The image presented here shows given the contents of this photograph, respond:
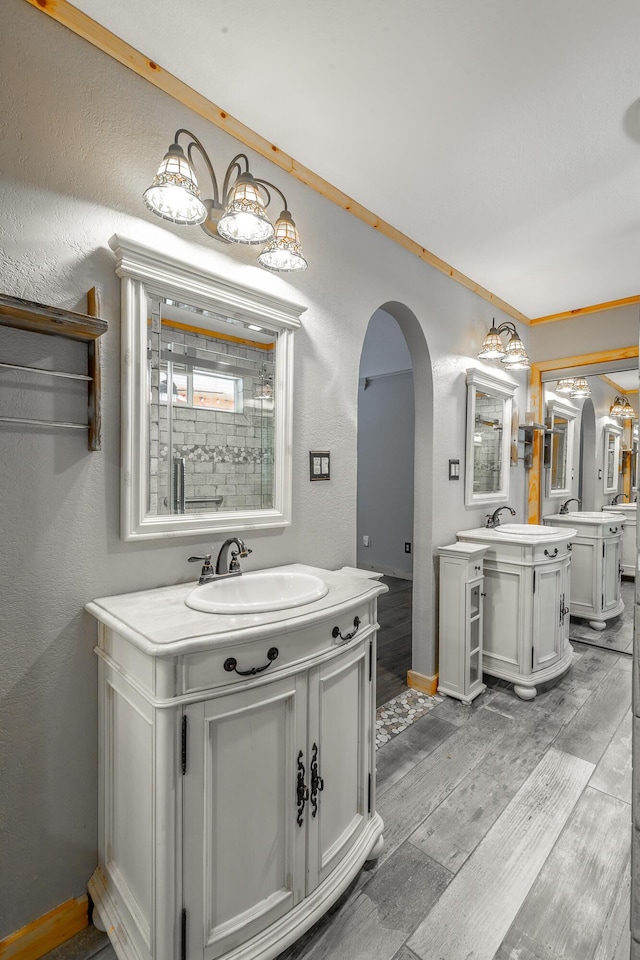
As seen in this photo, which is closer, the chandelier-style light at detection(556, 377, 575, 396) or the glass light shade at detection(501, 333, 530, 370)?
the glass light shade at detection(501, 333, 530, 370)

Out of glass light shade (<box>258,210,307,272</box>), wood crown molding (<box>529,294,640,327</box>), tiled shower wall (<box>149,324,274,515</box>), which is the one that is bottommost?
tiled shower wall (<box>149,324,274,515</box>)

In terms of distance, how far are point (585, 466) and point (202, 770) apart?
149 inches

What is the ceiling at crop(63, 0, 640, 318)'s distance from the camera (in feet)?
4.35

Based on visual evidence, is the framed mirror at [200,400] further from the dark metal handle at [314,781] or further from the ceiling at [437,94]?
the dark metal handle at [314,781]

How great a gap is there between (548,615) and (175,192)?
288 centimetres

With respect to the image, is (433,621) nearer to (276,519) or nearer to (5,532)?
(276,519)

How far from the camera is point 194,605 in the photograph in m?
1.27

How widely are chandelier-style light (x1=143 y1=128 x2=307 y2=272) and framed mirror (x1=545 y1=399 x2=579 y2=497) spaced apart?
9.92ft

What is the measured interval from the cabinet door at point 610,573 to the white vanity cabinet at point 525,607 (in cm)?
99

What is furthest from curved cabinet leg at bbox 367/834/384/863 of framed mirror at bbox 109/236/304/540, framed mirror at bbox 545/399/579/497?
framed mirror at bbox 545/399/579/497

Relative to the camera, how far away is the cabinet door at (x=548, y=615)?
2.68 m

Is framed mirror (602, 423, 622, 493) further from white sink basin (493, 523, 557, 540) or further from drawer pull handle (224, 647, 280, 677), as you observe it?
drawer pull handle (224, 647, 280, 677)

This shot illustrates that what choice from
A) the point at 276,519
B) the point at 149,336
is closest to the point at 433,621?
the point at 276,519

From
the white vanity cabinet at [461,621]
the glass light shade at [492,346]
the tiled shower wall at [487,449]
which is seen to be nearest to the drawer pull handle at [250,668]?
the white vanity cabinet at [461,621]
